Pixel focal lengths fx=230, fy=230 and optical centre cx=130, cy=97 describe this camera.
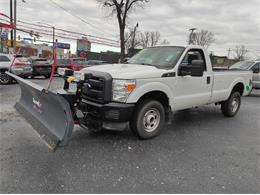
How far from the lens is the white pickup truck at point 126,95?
12.8ft

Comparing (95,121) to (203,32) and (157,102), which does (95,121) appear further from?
(203,32)

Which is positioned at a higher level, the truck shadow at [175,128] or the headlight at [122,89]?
the headlight at [122,89]

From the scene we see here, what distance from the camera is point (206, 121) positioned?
624cm

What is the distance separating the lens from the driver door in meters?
4.89

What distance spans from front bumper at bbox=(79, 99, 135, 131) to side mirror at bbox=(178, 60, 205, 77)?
1.46m

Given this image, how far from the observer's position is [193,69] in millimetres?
4652

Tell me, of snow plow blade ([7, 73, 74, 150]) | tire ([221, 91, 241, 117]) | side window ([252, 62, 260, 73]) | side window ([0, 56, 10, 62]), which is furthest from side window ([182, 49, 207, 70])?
side window ([0, 56, 10, 62])

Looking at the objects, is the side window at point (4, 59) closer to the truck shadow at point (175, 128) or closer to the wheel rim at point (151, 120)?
the truck shadow at point (175, 128)

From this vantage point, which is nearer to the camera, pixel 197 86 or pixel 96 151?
pixel 96 151

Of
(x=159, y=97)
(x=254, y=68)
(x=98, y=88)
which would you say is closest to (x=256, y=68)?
(x=254, y=68)

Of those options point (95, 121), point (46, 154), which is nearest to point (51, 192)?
point (46, 154)

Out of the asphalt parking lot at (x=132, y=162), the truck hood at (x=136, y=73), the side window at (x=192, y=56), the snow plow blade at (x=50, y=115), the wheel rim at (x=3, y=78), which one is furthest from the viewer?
the wheel rim at (x=3, y=78)

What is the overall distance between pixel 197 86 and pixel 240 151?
1712mm

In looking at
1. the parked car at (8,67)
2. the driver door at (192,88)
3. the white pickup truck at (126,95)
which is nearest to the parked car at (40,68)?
the parked car at (8,67)
